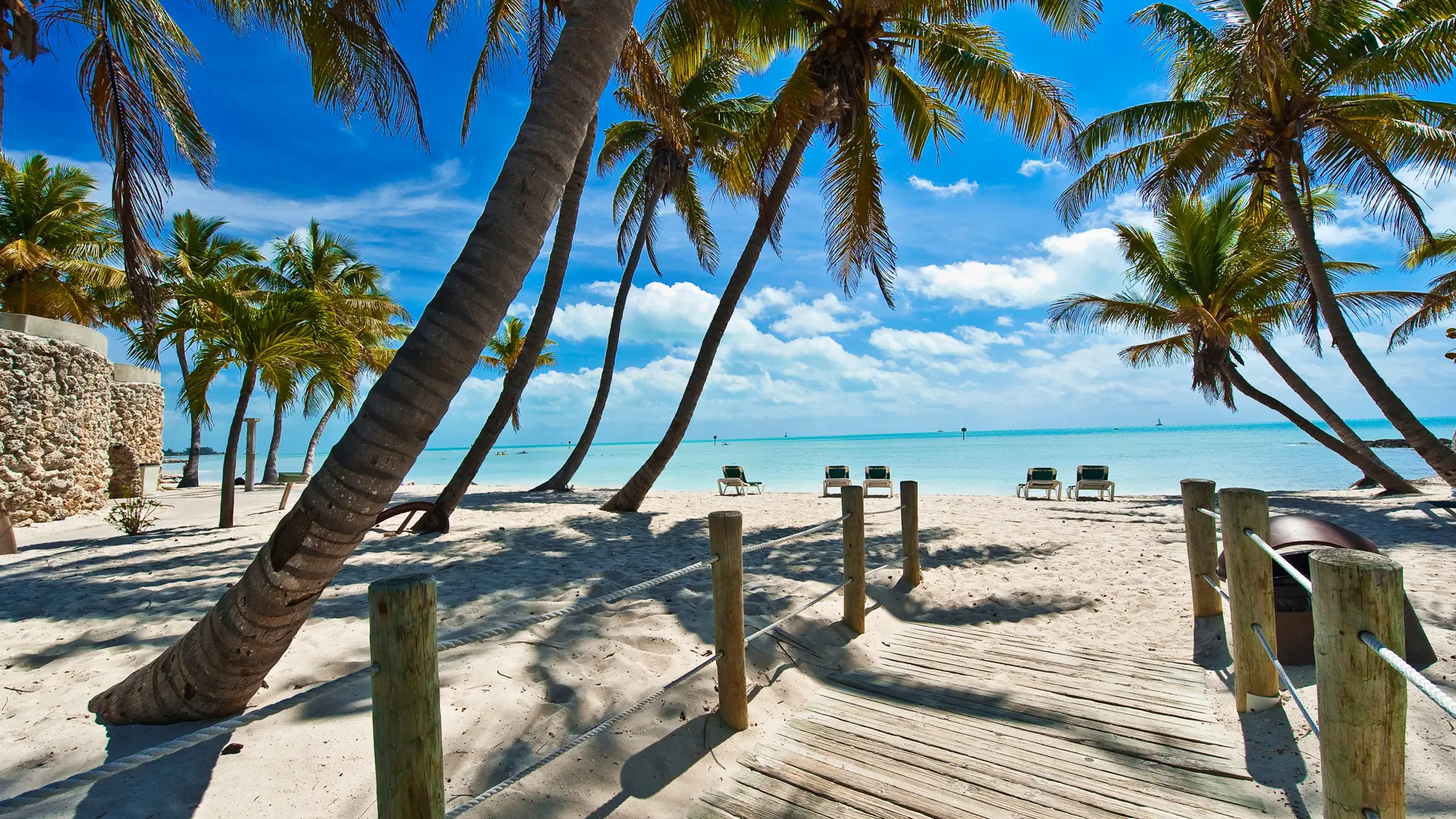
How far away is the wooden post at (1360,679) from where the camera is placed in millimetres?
1417

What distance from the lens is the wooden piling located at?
5.36 m

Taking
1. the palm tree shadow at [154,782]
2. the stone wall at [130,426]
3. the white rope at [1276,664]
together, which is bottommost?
the palm tree shadow at [154,782]

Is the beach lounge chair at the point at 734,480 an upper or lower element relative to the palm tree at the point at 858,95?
lower

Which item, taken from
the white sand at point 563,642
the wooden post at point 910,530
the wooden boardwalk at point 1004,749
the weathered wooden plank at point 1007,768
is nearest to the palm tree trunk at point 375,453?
the white sand at point 563,642

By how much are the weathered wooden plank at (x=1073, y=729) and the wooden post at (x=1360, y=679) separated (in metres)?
1.47

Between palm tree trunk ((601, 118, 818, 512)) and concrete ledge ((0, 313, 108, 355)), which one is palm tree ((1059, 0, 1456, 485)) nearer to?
palm tree trunk ((601, 118, 818, 512))

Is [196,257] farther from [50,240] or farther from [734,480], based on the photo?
[734,480]

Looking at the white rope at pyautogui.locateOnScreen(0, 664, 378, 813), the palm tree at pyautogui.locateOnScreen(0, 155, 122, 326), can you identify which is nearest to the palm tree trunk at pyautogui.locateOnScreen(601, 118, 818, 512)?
the white rope at pyautogui.locateOnScreen(0, 664, 378, 813)

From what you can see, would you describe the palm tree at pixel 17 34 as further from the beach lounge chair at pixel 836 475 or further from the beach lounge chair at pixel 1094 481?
the beach lounge chair at pixel 1094 481

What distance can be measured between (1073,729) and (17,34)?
9.72 m

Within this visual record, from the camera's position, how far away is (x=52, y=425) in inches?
384

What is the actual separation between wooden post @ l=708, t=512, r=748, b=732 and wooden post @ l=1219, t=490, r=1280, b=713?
2267mm

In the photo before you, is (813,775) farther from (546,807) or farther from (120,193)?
(120,193)

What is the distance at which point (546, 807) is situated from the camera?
8.11 ft
